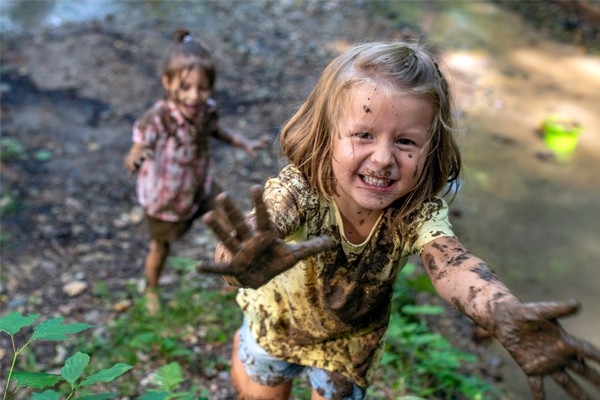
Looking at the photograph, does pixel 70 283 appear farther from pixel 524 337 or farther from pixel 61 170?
pixel 524 337

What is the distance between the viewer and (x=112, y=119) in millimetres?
4492

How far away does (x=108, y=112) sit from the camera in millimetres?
4559

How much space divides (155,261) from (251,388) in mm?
1150

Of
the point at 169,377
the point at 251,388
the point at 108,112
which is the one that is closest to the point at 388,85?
the point at 251,388

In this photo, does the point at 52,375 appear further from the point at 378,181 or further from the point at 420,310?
the point at 420,310

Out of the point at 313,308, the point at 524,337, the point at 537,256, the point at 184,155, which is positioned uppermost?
the point at 524,337

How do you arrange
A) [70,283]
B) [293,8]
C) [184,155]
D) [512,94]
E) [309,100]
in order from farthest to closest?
[293,8]
[512,94]
[70,283]
[184,155]
[309,100]

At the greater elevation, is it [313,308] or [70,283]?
[313,308]

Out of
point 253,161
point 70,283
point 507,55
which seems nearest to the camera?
point 70,283

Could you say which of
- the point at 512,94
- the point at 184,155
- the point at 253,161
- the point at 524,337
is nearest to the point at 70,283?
the point at 184,155

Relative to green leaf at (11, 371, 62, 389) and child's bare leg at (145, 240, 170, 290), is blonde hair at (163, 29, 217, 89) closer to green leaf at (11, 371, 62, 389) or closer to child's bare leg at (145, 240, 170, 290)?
child's bare leg at (145, 240, 170, 290)

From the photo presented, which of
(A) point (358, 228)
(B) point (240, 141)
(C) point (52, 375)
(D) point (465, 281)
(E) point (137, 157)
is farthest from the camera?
(B) point (240, 141)

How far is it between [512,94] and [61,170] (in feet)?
12.2

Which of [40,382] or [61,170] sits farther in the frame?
[61,170]
